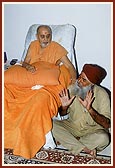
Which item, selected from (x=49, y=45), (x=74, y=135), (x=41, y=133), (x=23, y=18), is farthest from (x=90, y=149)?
(x=23, y=18)

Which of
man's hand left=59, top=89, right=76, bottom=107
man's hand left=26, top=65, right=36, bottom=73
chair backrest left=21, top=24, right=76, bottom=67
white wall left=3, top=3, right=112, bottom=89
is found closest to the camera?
man's hand left=59, top=89, right=76, bottom=107

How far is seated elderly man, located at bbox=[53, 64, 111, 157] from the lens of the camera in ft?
9.96

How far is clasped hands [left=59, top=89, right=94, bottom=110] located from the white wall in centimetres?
109

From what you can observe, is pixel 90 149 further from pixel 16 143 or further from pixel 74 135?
pixel 16 143

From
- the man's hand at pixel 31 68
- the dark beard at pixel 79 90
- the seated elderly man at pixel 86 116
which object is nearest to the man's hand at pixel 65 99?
the seated elderly man at pixel 86 116

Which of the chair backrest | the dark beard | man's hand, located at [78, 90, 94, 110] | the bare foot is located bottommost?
the bare foot

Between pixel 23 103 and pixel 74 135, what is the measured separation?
0.60m

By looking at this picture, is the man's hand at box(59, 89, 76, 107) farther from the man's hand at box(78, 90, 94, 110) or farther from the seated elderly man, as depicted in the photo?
the man's hand at box(78, 90, 94, 110)

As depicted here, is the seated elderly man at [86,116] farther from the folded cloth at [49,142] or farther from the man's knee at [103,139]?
the folded cloth at [49,142]

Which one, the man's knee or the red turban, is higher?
the red turban

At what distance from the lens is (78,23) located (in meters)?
4.15

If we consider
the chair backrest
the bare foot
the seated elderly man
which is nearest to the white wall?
the chair backrest

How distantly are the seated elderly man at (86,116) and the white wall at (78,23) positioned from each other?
922 mm

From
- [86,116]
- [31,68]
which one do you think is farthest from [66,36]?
[86,116]
